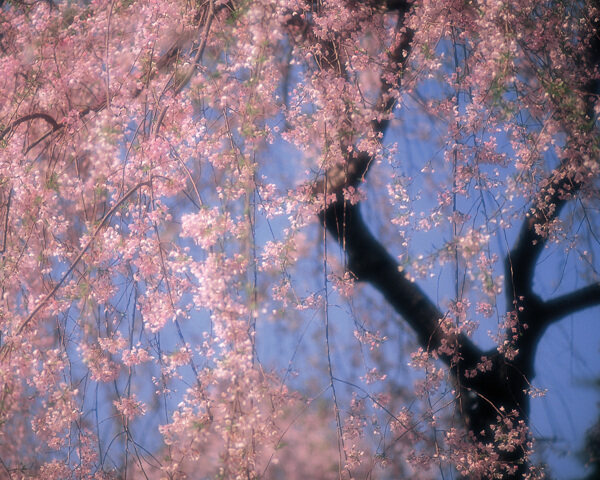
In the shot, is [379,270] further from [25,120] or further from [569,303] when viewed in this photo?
[25,120]

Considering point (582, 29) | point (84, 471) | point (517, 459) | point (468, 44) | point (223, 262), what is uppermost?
point (468, 44)

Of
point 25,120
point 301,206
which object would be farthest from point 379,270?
point 25,120

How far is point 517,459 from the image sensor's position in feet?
7.45

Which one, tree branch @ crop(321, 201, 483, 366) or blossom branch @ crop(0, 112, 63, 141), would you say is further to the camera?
tree branch @ crop(321, 201, 483, 366)

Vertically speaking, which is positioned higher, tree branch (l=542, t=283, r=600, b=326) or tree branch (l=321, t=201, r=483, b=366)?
tree branch (l=321, t=201, r=483, b=366)

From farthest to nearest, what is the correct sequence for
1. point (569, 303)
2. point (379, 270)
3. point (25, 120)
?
1. point (379, 270)
2. point (569, 303)
3. point (25, 120)

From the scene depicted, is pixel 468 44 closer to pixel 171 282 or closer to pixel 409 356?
A: pixel 409 356

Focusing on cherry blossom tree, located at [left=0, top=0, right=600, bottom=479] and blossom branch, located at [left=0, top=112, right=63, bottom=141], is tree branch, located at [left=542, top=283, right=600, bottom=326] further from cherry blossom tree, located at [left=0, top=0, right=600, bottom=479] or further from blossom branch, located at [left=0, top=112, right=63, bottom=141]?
blossom branch, located at [left=0, top=112, right=63, bottom=141]

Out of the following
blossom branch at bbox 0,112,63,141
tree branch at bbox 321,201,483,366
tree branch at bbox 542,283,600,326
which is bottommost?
tree branch at bbox 542,283,600,326

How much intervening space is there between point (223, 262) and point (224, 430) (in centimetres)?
52

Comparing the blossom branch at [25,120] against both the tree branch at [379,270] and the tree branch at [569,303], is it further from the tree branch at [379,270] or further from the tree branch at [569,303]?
the tree branch at [569,303]

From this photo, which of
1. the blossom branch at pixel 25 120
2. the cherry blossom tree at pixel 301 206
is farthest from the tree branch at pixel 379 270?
the blossom branch at pixel 25 120

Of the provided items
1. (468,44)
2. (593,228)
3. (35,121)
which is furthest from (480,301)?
(35,121)

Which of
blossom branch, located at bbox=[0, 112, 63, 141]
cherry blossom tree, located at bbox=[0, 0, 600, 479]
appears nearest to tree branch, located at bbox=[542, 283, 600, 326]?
cherry blossom tree, located at bbox=[0, 0, 600, 479]
